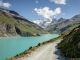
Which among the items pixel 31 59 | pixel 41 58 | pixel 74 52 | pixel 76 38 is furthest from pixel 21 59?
pixel 76 38

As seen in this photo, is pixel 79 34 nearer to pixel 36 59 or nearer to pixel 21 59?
pixel 36 59

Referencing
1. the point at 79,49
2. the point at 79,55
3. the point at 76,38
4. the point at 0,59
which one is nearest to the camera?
the point at 79,55

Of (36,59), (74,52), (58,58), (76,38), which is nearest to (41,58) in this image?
(36,59)

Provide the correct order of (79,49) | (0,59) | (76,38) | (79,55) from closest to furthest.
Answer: (79,55) < (79,49) < (76,38) < (0,59)

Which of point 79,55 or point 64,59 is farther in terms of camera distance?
point 64,59

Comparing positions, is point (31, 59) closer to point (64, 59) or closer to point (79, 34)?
point (64, 59)

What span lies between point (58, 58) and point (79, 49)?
6.18 metres

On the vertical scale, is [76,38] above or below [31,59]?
above

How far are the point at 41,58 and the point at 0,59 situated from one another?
1565 inches

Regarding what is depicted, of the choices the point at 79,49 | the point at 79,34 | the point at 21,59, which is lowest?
the point at 21,59

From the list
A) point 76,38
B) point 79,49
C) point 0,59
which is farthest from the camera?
point 0,59

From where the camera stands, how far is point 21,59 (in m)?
37.2

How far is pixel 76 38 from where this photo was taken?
4247cm

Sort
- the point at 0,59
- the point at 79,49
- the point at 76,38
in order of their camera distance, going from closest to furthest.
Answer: the point at 79,49
the point at 76,38
the point at 0,59
